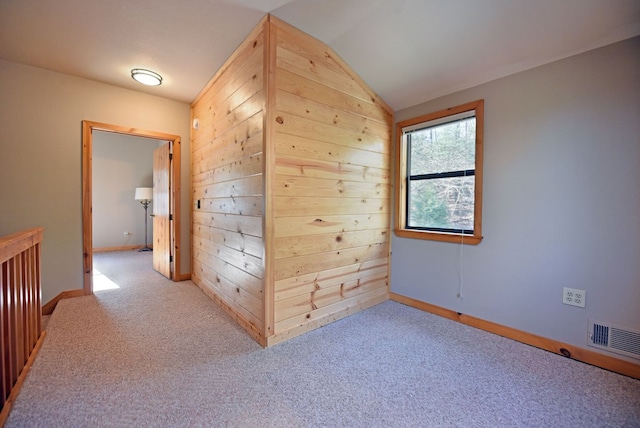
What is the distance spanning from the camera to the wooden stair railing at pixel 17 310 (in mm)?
1370

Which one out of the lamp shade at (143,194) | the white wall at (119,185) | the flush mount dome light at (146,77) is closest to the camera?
the flush mount dome light at (146,77)

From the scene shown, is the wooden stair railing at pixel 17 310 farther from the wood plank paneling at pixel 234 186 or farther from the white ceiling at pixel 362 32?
the white ceiling at pixel 362 32

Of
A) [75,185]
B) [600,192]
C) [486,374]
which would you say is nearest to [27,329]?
[75,185]

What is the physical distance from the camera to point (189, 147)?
375 centimetres

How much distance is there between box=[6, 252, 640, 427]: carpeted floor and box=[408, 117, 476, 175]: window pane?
4.98ft

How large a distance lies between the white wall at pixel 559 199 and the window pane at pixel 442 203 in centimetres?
19

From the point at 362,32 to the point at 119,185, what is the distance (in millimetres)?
6234

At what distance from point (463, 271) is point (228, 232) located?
2264 millimetres

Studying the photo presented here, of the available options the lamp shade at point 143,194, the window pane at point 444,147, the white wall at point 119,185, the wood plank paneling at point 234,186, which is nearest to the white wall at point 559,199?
the window pane at point 444,147

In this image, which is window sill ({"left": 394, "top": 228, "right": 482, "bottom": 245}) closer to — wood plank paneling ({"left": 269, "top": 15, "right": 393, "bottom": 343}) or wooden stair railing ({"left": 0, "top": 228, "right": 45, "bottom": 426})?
wood plank paneling ({"left": 269, "top": 15, "right": 393, "bottom": 343})

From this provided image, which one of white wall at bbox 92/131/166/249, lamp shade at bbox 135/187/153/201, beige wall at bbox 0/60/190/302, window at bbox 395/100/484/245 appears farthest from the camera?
lamp shade at bbox 135/187/153/201

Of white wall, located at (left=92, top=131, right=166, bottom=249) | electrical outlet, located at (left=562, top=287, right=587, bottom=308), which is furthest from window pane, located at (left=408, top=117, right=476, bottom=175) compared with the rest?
white wall, located at (left=92, top=131, right=166, bottom=249)

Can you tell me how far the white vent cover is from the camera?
5.63ft

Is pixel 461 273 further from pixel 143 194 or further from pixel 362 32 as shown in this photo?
pixel 143 194
